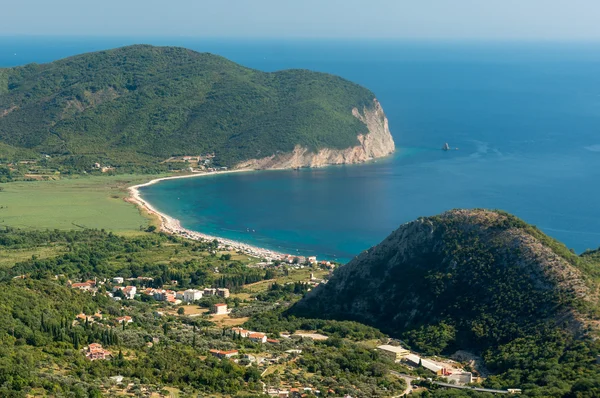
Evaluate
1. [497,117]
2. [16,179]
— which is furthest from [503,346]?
[497,117]

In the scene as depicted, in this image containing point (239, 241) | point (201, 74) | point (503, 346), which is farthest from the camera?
point (201, 74)

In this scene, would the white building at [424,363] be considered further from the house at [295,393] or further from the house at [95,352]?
the house at [95,352]

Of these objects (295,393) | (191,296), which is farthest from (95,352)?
(191,296)

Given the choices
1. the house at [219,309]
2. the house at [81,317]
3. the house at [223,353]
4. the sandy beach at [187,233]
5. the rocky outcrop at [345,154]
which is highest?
the rocky outcrop at [345,154]

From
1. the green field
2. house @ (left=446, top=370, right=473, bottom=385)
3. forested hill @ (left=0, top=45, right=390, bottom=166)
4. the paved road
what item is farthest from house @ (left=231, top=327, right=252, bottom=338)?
forested hill @ (left=0, top=45, right=390, bottom=166)

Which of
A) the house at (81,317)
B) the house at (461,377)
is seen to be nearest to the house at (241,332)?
the house at (81,317)

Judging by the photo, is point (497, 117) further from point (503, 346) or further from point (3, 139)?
point (503, 346)
